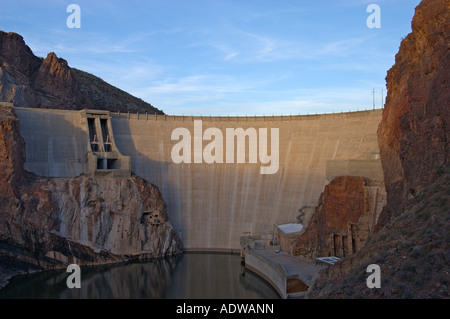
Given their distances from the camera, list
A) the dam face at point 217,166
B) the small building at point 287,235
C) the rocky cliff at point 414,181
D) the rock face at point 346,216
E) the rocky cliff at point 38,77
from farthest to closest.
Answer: the rocky cliff at point 38,77
the dam face at point 217,166
the small building at point 287,235
the rock face at point 346,216
the rocky cliff at point 414,181

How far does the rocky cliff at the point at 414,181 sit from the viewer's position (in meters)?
14.3

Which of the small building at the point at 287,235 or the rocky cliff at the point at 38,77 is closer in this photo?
the small building at the point at 287,235

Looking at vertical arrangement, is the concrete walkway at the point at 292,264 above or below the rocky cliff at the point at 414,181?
below

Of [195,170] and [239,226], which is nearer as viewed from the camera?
[239,226]

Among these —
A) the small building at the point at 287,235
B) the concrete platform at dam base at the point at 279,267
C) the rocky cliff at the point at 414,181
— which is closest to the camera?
the rocky cliff at the point at 414,181

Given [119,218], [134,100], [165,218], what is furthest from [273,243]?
[134,100]

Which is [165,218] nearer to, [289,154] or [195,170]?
[195,170]

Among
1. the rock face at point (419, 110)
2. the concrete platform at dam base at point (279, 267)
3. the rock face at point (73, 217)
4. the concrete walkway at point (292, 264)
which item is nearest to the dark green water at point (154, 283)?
the concrete platform at dam base at point (279, 267)

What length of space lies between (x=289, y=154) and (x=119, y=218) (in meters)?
18.8

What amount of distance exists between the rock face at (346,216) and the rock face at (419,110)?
367 centimetres

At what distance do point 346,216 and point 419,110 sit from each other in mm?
10115

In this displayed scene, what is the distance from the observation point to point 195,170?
49.0 meters

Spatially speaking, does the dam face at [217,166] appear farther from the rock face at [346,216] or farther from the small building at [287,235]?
the rock face at [346,216]

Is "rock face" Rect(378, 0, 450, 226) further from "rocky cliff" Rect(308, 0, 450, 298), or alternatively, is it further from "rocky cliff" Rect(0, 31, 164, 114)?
"rocky cliff" Rect(0, 31, 164, 114)
